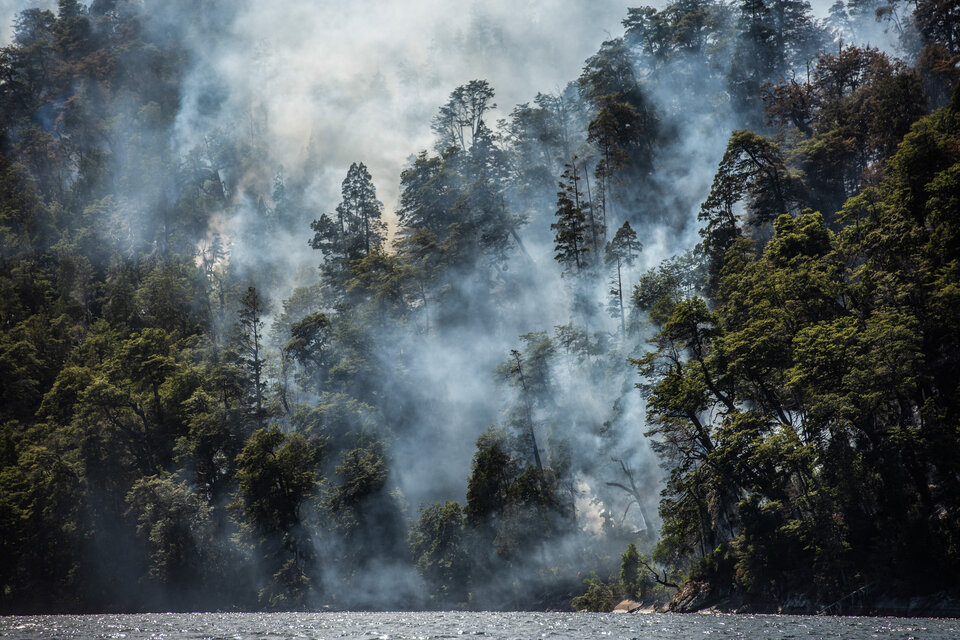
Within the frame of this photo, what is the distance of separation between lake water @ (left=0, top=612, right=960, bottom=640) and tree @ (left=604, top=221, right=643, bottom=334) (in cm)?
2869

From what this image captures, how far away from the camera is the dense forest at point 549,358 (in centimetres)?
2933

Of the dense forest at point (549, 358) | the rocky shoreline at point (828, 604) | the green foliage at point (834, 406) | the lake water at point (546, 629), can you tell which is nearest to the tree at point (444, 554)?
the dense forest at point (549, 358)

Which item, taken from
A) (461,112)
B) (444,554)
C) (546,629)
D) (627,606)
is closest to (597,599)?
(627,606)

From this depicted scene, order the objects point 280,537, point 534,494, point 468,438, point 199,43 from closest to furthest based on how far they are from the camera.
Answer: point 534,494
point 280,537
point 468,438
point 199,43

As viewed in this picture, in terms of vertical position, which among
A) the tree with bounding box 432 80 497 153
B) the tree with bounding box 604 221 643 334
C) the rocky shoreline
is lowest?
the rocky shoreline

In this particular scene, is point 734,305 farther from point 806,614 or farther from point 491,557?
point 491,557

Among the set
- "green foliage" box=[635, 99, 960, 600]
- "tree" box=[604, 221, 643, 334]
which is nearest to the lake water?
"green foliage" box=[635, 99, 960, 600]

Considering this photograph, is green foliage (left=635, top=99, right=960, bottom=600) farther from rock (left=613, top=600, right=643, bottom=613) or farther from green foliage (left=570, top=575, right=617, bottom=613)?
green foliage (left=570, top=575, right=617, bottom=613)

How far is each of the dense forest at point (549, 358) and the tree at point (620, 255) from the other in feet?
1.03

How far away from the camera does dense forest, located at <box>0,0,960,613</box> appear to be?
29.3m

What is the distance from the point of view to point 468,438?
60.0 meters

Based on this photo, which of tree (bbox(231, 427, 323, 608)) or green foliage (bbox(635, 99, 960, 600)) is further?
tree (bbox(231, 427, 323, 608))

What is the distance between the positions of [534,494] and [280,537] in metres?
20.5

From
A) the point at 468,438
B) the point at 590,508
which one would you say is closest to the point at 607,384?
the point at 590,508
